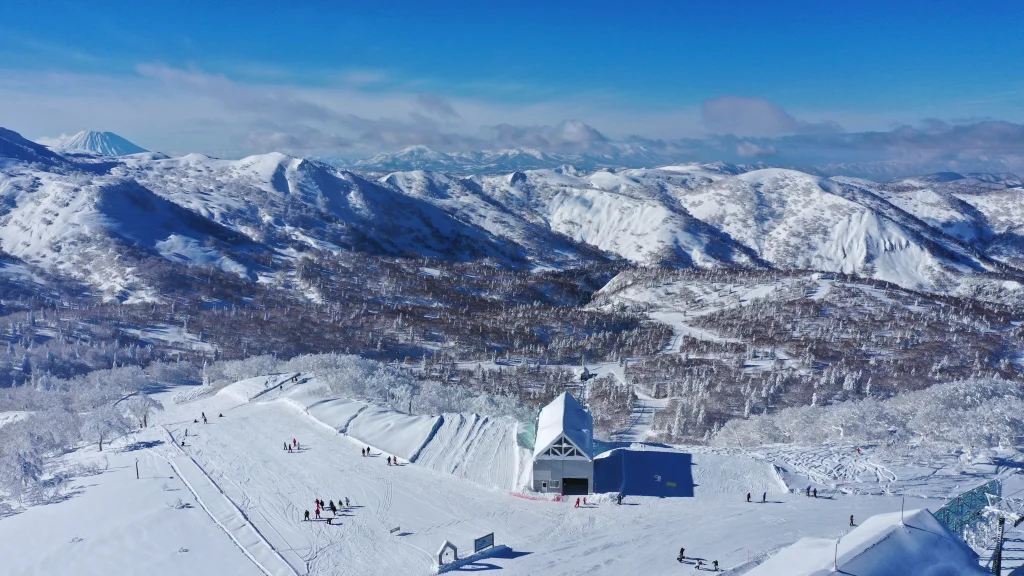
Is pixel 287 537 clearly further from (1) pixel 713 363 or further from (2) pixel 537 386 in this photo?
(1) pixel 713 363

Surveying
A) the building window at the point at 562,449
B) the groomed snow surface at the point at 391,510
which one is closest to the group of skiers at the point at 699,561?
the groomed snow surface at the point at 391,510

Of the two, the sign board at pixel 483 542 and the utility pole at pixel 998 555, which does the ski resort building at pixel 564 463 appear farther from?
the utility pole at pixel 998 555

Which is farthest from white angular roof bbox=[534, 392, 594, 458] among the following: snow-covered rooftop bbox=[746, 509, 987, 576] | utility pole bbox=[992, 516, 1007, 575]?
utility pole bbox=[992, 516, 1007, 575]

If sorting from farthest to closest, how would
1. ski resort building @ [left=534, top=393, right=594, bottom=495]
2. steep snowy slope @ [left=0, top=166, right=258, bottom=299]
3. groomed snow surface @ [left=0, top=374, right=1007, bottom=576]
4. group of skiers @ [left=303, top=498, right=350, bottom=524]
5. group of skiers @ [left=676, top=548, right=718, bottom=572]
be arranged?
steep snowy slope @ [left=0, top=166, right=258, bottom=299], ski resort building @ [left=534, top=393, right=594, bottom=495], group of skiers @ [left=303, top=498, right=350, bottom=524], groomed snow surface @ [left=0, top=374, right=1007, bottom=576], group of skiers @ [left=676, top=548, right=718, bottom=572]

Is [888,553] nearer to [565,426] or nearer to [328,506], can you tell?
[565,426]

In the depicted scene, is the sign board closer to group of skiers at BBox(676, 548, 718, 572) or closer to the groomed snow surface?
the groomed snow surface

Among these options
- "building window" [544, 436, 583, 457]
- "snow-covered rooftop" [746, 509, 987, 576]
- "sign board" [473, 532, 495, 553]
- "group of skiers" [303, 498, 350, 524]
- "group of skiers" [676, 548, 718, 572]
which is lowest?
"group of skiers" [303, 498, 350, 524]

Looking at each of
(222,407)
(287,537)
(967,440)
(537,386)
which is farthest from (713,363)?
(287,537)
